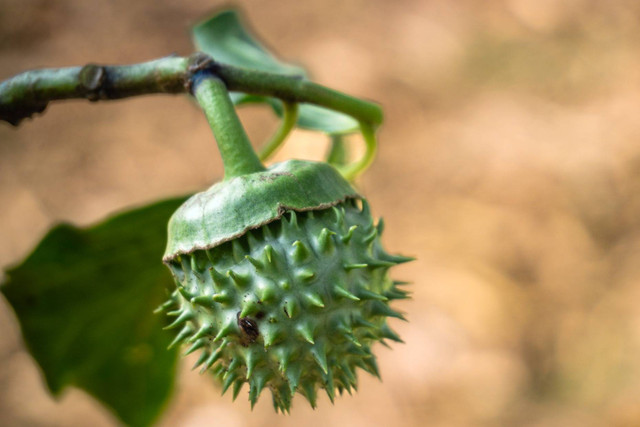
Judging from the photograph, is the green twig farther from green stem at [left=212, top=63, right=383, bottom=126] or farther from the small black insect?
the small black insect

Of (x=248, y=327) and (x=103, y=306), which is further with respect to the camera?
(x=103, y=306)

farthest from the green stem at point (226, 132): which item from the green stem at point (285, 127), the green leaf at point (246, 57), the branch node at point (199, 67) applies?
the green leaf at point (246, 57)

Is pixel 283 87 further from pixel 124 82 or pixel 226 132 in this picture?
pixel 124 82

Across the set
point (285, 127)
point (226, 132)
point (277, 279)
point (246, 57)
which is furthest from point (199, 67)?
point (246, 57)

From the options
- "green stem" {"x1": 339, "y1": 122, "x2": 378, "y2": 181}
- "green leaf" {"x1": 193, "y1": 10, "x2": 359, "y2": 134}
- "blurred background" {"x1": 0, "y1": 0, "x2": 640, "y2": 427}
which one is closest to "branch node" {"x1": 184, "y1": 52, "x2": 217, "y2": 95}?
"green stem" {"x1": 339, "y1": 122, "x2": 378, "y2": 181}

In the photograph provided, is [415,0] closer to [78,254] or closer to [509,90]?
[509,90]

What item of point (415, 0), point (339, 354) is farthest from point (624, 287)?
point (339, 354)
